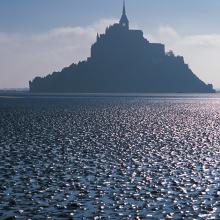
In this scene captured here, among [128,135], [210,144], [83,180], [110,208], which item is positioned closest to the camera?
[110,208]

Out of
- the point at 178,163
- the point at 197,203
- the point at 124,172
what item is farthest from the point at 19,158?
the point at 197,203

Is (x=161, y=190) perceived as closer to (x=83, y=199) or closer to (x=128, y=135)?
(x=83, y=199)

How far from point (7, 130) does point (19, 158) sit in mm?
37860

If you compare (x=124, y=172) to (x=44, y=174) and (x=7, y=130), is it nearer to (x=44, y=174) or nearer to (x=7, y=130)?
(x=44, y=174)

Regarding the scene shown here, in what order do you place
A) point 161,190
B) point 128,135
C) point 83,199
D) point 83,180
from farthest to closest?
1. point 128,135
2. point 83,180
3. point 161,190
4. point 83,199

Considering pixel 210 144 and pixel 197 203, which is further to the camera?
pixel 210 144

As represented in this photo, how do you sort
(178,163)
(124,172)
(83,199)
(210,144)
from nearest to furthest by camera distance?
(83,199), (124,172), (178,163), (210,144)

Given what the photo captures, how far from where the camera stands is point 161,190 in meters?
36.8

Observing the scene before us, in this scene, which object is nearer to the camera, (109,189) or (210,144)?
(109,189)

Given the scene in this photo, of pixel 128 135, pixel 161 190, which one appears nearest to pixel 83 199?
pixel 161 190

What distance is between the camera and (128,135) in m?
85.6

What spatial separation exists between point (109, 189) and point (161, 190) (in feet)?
13.7

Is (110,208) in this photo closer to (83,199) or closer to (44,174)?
(83,199)

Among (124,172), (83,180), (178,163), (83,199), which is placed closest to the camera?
(83,199)
